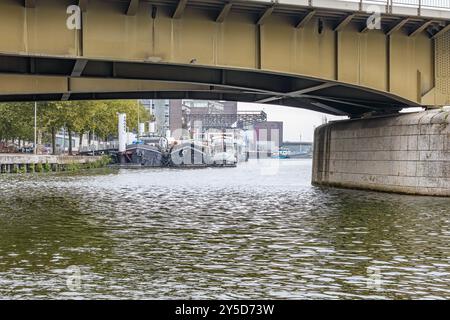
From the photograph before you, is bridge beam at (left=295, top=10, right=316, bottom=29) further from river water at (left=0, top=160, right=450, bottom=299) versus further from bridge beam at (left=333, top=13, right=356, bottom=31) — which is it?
river water at (left=0, top=160, right=450, bottom=299)

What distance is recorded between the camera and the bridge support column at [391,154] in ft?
132

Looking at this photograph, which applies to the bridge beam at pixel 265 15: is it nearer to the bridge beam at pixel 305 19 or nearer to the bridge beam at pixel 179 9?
the bridge beam at pixel 305 19

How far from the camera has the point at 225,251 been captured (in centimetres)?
1886

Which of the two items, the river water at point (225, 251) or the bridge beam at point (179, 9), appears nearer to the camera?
the river water at point (225, 251)

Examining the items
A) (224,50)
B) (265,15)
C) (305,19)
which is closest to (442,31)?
(305,19)

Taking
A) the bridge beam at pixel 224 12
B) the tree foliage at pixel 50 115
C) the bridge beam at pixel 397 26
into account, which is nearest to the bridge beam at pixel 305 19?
the bridge beam at pixel 224 12

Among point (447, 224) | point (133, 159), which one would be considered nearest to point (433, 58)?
point (447, 224)

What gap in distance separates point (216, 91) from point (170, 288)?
3632 cm

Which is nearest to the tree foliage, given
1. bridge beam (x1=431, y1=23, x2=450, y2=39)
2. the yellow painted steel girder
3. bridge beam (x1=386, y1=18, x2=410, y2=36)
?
the yellow painted steel girder

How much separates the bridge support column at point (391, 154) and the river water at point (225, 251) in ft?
21.0

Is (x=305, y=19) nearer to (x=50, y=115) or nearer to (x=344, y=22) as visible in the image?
(x=344, y=22)

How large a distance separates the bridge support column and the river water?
21.0 feet

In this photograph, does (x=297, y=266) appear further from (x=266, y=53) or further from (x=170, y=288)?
(x=266, y=53)

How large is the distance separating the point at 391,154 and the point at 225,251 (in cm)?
2745
